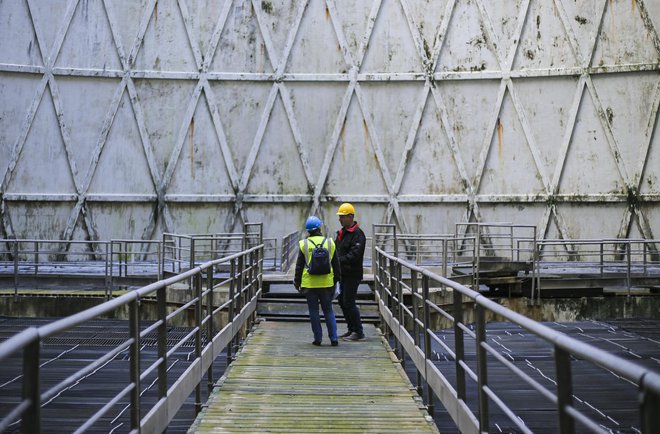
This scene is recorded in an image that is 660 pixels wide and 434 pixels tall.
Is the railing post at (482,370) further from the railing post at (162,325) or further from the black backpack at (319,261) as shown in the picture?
the black backpack at (319,261)

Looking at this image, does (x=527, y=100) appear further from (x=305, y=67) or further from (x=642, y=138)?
(x=305, y=67)

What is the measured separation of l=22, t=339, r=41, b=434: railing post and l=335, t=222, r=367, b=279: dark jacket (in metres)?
8.61

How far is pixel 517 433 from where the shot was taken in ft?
24.5

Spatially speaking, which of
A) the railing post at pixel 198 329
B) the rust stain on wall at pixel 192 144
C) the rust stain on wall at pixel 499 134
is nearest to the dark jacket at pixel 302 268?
the railing post at pixel 198 329

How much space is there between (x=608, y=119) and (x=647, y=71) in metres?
1.65

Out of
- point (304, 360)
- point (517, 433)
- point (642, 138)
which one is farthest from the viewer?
point (642, 138)

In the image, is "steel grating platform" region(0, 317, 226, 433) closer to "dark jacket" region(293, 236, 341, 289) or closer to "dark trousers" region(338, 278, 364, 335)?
"dark jacket" region(293, 236, 341, 289)

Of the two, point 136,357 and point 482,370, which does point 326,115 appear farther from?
point 136,357

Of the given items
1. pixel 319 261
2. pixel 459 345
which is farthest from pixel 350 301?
pixel 459 345

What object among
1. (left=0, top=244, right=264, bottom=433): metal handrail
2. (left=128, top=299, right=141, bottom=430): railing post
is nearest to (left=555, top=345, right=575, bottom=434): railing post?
(left=0, top=244, right=264, bottom=433): metal handrail

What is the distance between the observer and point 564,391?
3494 millimetres

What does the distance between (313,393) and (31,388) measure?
204 inches

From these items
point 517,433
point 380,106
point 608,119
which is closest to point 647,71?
point 608,119

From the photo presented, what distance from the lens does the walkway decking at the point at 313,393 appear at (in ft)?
23.1
